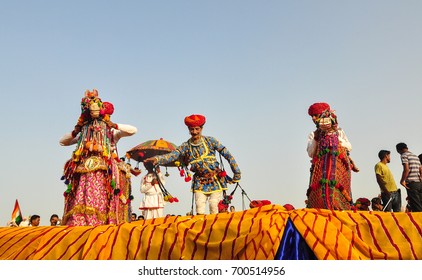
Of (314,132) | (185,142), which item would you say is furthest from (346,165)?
(185,142)

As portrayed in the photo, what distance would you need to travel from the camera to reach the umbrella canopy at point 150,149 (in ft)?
43.3

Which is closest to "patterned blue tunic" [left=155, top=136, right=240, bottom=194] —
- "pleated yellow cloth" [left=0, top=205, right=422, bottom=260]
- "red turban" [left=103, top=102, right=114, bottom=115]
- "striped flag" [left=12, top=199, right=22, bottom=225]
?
"red turban" [left=103, top=102, right=114, bottom=115]

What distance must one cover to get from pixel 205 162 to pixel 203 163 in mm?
34

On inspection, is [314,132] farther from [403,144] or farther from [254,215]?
[254,215]

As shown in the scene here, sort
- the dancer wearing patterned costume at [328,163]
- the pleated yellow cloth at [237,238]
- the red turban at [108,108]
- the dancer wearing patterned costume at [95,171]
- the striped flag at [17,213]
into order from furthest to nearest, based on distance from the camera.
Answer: the striped flag at [17,213] < the red turban at [108,108] < the dancer wearing patterned costume at [95,171] < the dancer wearing patterned costume at [328,163] < the pleated yellow cloth at [237,238]

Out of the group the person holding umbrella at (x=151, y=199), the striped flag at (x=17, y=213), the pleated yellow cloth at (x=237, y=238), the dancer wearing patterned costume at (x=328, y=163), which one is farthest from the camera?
the person holding umbrella at (x=151, y=199)

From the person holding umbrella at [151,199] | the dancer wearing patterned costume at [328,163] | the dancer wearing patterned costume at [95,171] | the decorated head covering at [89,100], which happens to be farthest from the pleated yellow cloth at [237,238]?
the person holding umbrella at [151,199]

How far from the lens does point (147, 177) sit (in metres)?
13.4

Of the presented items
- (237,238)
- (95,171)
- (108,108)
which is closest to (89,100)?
(108,108)

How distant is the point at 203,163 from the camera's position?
7.18 metres

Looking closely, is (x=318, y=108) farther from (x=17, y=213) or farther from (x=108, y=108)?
(x=17, y=213)

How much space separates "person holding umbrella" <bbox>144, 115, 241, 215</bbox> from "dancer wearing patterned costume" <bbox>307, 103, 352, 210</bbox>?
3.95ft

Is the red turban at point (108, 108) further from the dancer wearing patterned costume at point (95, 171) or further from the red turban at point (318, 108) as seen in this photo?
the red turban at point (318, 108)

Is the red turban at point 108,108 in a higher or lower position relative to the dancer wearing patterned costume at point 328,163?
higher
